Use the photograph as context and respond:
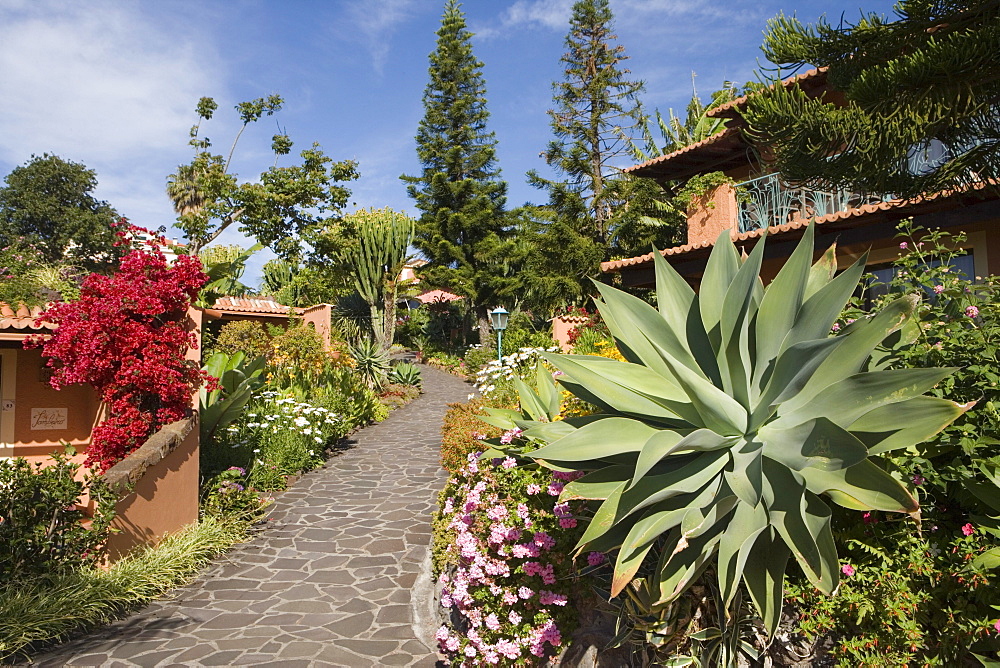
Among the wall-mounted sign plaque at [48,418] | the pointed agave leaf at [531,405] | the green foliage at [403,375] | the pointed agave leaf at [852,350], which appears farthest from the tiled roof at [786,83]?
the green foliage at [403,375]

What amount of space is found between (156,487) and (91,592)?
1328 millimetres

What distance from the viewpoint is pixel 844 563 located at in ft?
8.91

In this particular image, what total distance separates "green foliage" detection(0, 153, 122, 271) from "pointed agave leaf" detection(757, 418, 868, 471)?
4278 centimetres

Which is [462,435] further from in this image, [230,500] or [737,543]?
[737,543]

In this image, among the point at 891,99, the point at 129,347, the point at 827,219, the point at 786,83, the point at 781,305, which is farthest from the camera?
the point at 786,83

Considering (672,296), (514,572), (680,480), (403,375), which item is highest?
(672,296)

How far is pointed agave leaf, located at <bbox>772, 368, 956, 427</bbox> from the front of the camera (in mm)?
2270

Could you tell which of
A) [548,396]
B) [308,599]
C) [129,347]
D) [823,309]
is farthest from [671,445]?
[129,347]

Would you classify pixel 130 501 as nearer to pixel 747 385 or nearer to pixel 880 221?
pixel 747 385

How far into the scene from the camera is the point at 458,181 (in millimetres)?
29844

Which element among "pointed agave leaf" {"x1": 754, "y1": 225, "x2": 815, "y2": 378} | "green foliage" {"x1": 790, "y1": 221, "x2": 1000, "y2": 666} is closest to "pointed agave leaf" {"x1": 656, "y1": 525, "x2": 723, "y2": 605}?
"green foliage" {"x1": 790, "y1": 221, "x2": 1000, "y2": 666}

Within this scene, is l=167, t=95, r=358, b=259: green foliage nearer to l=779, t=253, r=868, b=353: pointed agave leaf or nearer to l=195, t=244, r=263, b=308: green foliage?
l=195, t=244, r=263, b=308: green foliage

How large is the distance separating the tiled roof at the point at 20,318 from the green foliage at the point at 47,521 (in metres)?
3.23

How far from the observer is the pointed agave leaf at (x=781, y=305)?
2682mm
